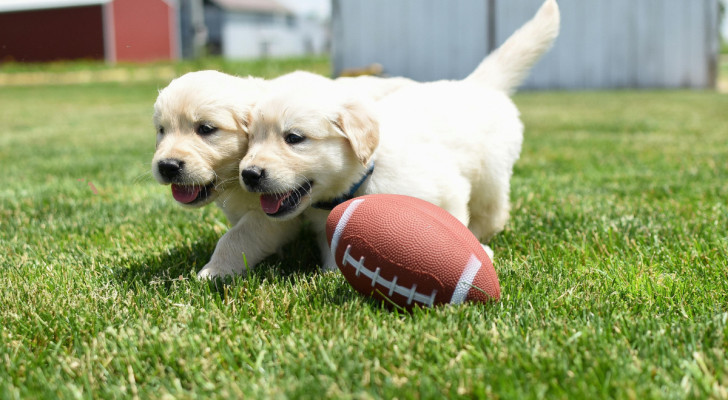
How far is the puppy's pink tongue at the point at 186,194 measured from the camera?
8.68 ft

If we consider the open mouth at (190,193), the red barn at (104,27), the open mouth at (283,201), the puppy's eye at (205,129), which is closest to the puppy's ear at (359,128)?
the open mouth at (283,201)

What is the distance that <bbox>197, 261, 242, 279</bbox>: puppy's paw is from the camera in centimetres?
264

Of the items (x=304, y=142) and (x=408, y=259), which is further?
(x=304, y=142)

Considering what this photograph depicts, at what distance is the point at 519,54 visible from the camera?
368cm

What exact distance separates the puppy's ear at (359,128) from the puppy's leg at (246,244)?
53 centimetres

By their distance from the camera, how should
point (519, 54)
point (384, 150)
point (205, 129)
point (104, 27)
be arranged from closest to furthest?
point (205, 129) < point (384, 150) < point (519, 54) < point (104, 27)

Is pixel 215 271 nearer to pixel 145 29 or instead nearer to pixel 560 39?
pixel 560 39

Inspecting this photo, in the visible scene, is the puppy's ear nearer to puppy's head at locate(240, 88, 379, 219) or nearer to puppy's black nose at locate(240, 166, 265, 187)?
puppy's head at locate(240, 88, 379, 219)

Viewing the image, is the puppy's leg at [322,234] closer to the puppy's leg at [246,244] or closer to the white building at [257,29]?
the puppy's leg at [246,244]

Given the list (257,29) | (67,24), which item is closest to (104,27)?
(67,24)

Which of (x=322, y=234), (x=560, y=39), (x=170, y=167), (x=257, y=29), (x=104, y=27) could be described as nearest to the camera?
(x=170, y=167)

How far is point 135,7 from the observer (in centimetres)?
3550

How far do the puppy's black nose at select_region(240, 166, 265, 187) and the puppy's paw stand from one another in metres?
0.43

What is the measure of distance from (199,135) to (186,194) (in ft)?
0.80
